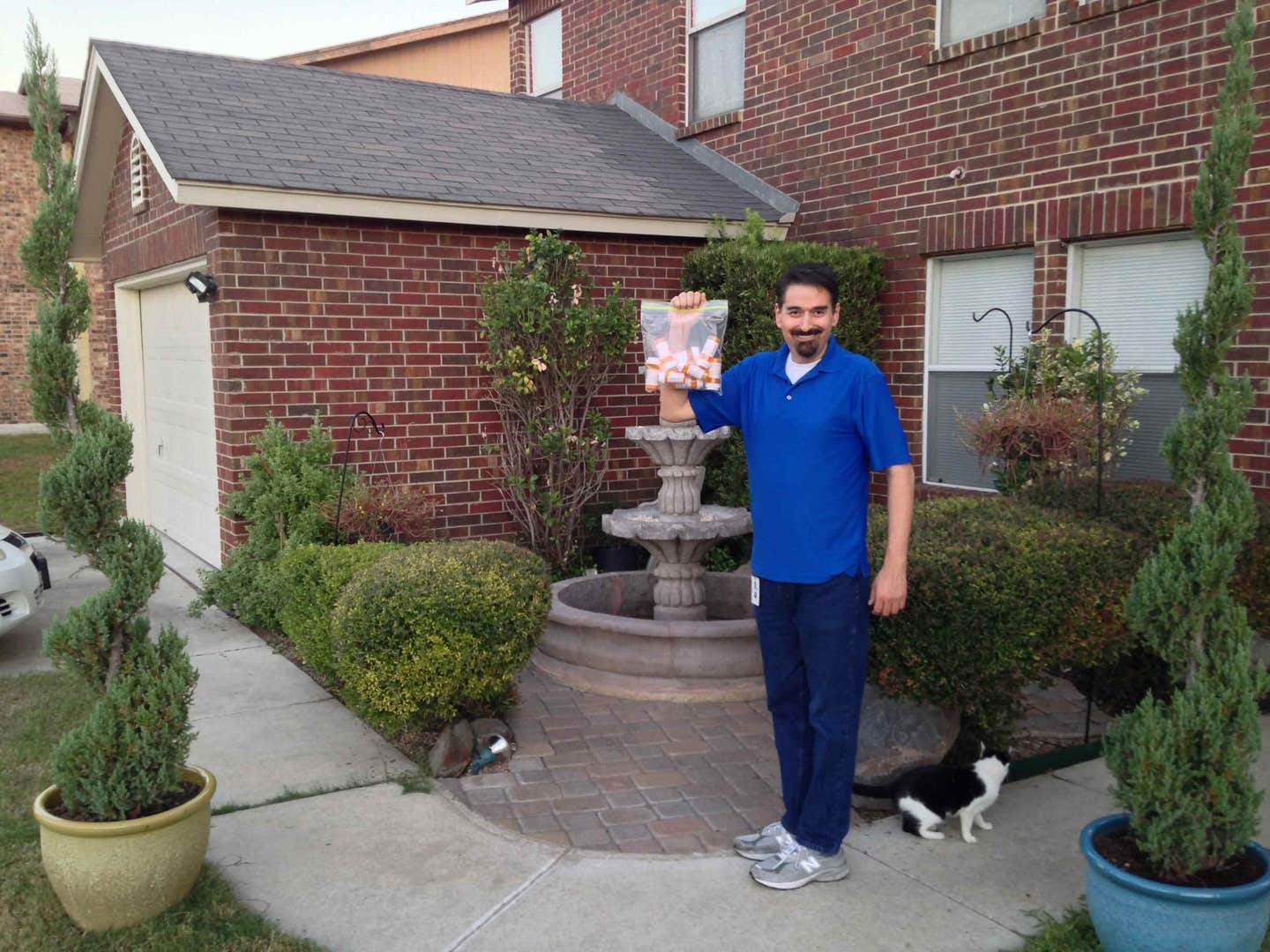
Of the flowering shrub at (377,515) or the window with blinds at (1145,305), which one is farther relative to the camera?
the flowering shrub at (377,515)

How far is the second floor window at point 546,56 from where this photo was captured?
12.7m

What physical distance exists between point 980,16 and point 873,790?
5.56 metres

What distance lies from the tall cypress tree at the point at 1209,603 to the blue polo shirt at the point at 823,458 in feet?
2.84

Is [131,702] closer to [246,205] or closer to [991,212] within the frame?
[246,205]

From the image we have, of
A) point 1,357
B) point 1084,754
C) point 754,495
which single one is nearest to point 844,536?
point 754,495

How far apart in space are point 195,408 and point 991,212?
6256 millimetres

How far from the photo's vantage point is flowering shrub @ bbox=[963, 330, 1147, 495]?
5773 mm

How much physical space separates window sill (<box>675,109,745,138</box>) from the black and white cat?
22.8ft

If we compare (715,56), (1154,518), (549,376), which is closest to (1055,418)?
(1154,518)

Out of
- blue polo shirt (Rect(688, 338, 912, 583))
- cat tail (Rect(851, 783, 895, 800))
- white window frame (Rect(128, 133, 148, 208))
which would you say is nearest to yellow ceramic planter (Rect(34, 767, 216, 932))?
blue polo shirt (Rect(688, 338, 912, 583))

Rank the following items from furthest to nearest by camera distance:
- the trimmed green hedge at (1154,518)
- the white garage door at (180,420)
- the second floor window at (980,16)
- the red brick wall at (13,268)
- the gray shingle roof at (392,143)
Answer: the red brick wall at (13,268), the white garage door at (180,420), the gray shingle roof at (392,143), the second floor window at (980,16), the trimmed green hedge at (1154,518)

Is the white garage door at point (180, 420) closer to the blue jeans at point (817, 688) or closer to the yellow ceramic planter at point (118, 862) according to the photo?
the yellow ceramic planter at point (118, 862)

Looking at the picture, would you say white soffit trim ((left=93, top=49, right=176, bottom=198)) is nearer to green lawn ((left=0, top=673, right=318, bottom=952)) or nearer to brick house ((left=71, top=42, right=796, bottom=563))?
brick house ((left=71, top=42, right=796, bottom=563))

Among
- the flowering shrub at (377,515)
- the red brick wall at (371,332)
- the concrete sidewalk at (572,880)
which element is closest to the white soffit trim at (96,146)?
the red brick wall at (371,332)
